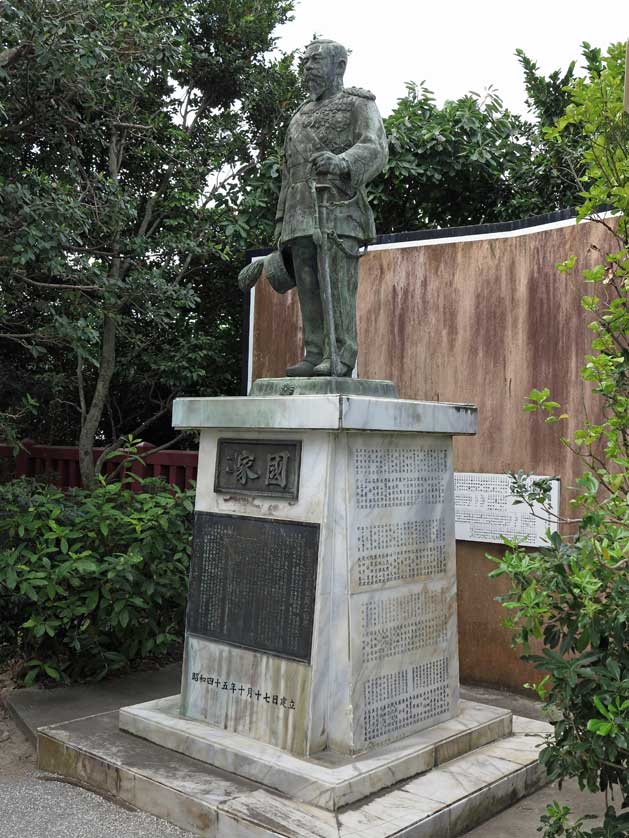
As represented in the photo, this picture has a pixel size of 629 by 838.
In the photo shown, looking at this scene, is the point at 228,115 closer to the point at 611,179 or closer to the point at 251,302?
the point at 251,302

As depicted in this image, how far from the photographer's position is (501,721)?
15.4 feet

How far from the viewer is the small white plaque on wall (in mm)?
5867

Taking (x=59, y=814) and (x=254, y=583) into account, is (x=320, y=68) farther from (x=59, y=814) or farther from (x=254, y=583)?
(x=59, y=814)

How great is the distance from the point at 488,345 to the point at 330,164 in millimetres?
2330

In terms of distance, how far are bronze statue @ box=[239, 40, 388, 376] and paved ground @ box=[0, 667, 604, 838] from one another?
2.35 meters

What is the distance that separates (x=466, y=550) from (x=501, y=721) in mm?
1677

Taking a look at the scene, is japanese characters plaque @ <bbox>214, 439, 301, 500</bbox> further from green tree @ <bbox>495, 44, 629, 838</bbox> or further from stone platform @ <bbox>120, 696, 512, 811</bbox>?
green tree @ <bbox>495, 44, 629, 838</bbox>

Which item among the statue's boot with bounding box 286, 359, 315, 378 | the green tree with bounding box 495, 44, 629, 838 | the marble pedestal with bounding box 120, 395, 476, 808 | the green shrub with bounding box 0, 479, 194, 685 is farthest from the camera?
the green shrub with bounding box 0, 479, 194, 685

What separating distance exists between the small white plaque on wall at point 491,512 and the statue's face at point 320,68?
2948 millimetres

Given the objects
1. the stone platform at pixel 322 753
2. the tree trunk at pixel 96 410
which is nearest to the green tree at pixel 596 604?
the stone platform at pixel 322 753

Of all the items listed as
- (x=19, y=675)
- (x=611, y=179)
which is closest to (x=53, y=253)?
(x=19, y=675)

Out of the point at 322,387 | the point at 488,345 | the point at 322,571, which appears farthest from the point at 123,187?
the point at 322,571

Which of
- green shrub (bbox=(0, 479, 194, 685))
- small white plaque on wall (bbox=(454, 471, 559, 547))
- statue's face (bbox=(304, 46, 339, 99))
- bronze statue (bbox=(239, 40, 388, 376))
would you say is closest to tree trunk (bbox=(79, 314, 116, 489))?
Result: green shrub (bbox=(0, 479, 194, 685))

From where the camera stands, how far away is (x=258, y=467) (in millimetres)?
4379
